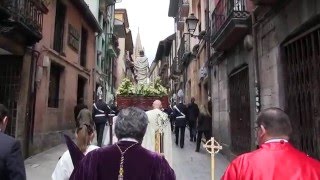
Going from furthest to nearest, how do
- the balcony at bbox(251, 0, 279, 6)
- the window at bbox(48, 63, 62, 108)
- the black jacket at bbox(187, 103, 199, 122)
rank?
the black jacket at bbox(187, 103, 199, 122)
the window at bbox(48, 63, 62, 108)
the balcony at bbox(251, 0, 279, 6)

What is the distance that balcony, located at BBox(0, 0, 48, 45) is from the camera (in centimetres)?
855

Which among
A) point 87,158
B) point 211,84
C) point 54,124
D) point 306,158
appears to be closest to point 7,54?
point 54,124

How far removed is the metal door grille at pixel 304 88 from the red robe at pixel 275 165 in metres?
3.76

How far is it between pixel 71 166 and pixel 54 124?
996 centimetres

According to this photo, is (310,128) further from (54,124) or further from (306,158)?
(54,124)

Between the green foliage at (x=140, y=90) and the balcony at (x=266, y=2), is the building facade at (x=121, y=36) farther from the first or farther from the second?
the balcony at (x=266, y=2)

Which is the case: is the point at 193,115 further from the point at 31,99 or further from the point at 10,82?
the point at 10,82

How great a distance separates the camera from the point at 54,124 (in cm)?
1294

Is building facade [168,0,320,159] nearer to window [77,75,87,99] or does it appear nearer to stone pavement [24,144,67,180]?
stone pavement [24,144,67,180]

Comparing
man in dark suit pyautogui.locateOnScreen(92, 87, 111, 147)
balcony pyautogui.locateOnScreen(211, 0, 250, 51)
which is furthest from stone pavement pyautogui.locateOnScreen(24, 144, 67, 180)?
balcony pyautogui.locateOnScreen(211, 0, 250, 51)

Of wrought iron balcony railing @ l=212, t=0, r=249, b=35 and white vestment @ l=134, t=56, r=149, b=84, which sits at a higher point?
wrought iron balcony railing @ l=212, t=0, r=249, b=35

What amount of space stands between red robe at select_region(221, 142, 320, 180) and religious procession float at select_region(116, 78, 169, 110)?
31.5ft

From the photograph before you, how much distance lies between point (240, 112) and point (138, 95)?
11.1 ft

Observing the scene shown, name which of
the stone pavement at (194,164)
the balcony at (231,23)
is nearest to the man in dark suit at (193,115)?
the stone pavement at (194,164)
